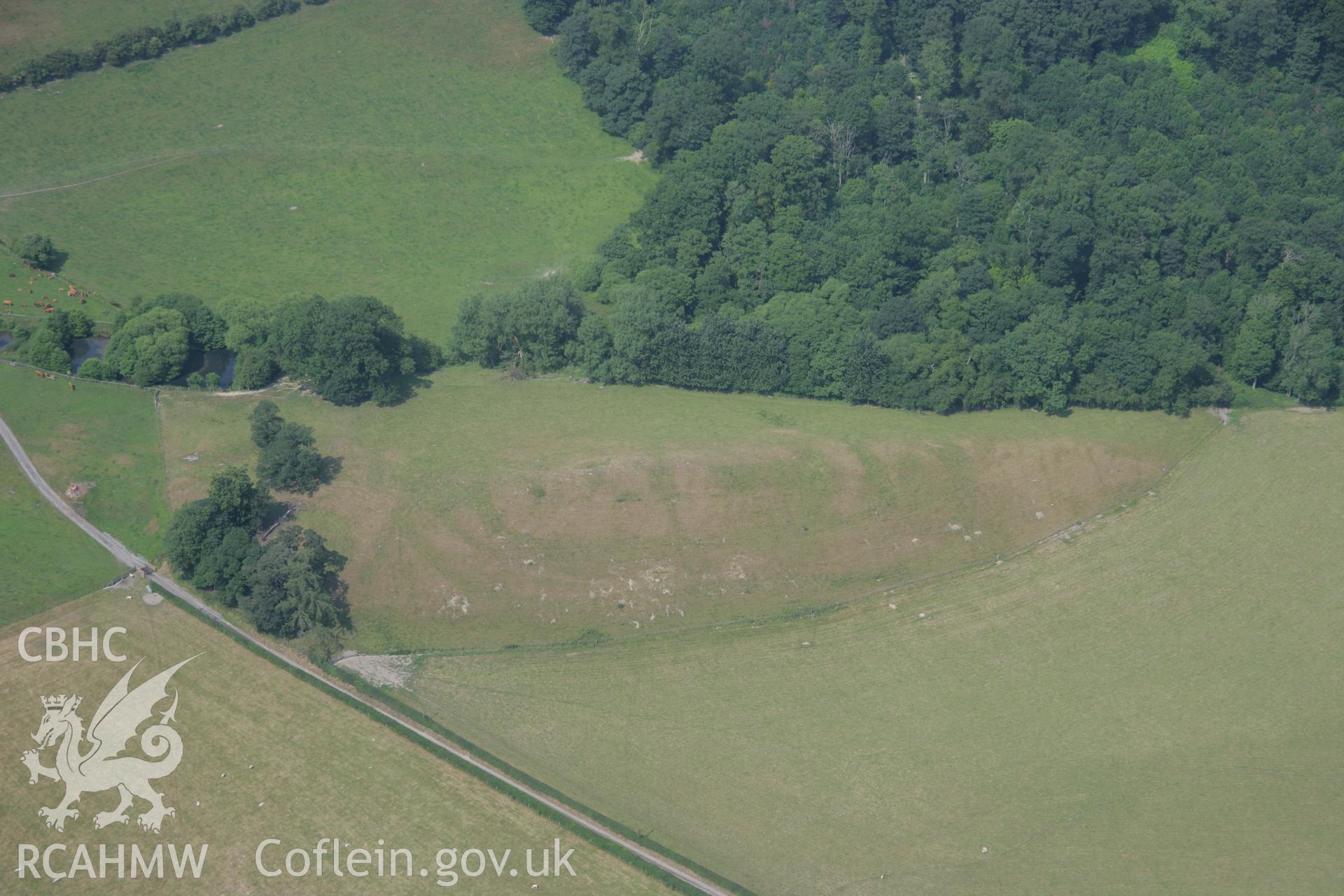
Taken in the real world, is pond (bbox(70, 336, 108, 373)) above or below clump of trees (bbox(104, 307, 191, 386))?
below

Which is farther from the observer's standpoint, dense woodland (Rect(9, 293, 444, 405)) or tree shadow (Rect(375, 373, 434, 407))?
tree shadow (Rect(375, 373, 434, 407))

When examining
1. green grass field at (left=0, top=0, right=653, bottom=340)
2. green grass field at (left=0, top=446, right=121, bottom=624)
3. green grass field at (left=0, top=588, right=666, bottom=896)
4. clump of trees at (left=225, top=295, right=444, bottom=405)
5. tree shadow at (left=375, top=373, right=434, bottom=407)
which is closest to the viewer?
green grass field at (left=0, top=588, right=666, bottom=896)

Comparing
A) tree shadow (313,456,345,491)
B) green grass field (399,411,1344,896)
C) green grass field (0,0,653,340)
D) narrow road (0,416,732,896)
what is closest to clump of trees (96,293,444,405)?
tree shadow (313,456,345,491)

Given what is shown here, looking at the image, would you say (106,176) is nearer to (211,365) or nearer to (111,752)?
(211,365)

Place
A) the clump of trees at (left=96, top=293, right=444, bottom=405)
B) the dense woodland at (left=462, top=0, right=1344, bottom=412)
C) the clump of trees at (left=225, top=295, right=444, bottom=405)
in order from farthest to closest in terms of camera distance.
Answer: the dense woodland at (left=462, top=0, right=1344, bottom=412), the clump of trees at (left=96, top=293, right=444, bottom=405), the clump of trees at (left=225, top=295, right=444, bottom=405)

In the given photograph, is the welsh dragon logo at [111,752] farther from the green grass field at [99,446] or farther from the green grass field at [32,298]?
the green grass field at [32,298]

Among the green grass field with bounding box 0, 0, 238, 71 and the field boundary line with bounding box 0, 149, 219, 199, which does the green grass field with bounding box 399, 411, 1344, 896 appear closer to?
the field boundary line with bounding box 0, 149, 219, 199

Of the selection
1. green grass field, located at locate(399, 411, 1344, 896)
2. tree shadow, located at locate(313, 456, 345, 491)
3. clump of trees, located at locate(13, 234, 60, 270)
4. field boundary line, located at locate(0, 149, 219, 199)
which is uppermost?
field boundary line, located at locate(0, 149, 219, 199)

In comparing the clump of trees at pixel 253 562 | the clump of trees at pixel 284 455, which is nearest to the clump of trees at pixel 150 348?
the clump of trees at pixel 284 455
